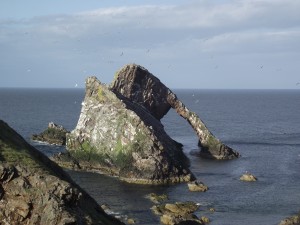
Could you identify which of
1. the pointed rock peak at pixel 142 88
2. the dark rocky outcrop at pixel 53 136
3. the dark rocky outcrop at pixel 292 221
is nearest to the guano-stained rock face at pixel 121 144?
the pointed rock peak at pixel 142 88

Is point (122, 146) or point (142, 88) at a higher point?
point (142, 88)

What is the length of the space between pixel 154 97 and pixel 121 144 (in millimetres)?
26954

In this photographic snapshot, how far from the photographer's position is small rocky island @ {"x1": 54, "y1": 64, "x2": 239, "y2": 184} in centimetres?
6512

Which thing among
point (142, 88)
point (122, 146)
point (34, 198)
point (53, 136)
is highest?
point (142, 88)

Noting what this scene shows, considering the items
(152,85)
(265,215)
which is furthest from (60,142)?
(265,215)

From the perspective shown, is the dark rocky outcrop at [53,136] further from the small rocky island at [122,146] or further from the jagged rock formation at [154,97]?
the small rocky island at [122,146]

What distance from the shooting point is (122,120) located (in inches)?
2753

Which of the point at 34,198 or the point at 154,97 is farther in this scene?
the point at 154,97

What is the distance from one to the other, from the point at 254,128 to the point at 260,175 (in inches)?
2794

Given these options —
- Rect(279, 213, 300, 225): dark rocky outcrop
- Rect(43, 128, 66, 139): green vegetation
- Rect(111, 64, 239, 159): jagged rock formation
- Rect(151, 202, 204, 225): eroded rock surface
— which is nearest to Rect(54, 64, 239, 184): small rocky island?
Rect(111, 64, 239, 159): jagged rock formation

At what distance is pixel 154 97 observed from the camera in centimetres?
9400

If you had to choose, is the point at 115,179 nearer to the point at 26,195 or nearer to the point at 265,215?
the point at 265,215

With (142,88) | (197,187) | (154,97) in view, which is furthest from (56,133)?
(197,187)

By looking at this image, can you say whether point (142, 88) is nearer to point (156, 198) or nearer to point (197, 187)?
point (197, 187)
